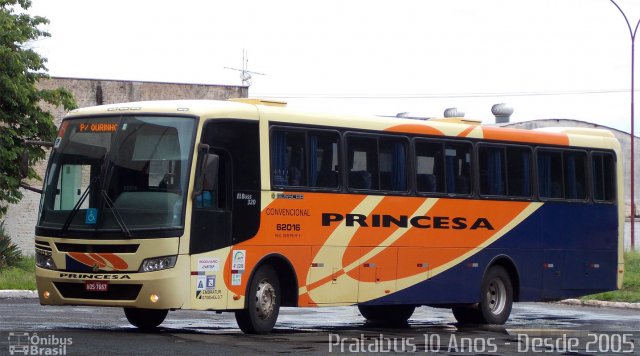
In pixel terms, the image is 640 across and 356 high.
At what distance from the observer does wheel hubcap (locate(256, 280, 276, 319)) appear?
16828 millimetres

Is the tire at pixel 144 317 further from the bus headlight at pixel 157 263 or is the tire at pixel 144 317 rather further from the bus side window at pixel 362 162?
the bus side window at pixel 362 162

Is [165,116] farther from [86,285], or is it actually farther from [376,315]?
[376,315]

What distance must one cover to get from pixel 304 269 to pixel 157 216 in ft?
8.98

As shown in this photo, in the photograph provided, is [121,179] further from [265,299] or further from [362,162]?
[362,162]

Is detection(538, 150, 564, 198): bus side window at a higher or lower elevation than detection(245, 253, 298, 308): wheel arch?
higher

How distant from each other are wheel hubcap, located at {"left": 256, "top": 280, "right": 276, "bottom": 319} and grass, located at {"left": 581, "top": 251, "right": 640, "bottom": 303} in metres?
13.1

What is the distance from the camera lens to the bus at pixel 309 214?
1590cm

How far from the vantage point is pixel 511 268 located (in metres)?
21.7

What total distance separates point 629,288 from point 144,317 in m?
15.8

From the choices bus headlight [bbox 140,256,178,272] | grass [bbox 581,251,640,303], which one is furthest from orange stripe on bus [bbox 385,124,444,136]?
grass [bbox 581,251,640,303]

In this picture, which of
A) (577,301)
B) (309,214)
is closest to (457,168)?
(309,214)

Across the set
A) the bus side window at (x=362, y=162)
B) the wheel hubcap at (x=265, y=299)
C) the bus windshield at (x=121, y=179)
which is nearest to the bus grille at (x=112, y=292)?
the bus windshield at (x=121, y=179)

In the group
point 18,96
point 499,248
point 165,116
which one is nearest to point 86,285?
point 165,116

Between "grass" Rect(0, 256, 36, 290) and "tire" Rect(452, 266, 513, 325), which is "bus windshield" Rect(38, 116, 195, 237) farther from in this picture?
"grass" Rect(0, 256, 36, 290)
